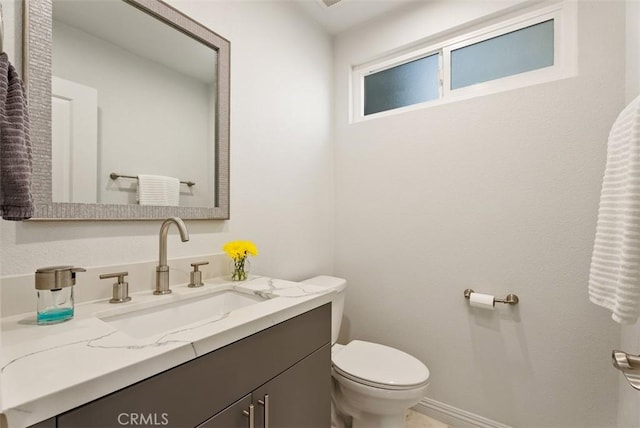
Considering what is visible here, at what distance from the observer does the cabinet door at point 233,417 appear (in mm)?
674

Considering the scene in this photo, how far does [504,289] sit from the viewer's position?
146 centimetres

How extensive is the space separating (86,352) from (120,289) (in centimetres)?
41

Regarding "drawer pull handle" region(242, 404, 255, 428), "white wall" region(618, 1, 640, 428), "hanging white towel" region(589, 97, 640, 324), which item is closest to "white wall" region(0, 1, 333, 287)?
"drawer pull handle" region(242, 404, 255, 428)

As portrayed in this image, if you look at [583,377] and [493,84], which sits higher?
[493,84]

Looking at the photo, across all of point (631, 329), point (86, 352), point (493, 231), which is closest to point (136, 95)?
point (86, 352)

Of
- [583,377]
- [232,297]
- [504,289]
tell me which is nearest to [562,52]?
[504,289]

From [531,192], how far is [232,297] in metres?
1.47

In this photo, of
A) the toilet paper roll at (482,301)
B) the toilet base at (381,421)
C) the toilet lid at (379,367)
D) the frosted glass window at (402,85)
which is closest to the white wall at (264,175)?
the frosted glass window at (402,85)

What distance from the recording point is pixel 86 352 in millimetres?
568

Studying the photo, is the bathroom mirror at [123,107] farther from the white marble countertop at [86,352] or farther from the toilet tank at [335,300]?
the toilet tank at [335,300]

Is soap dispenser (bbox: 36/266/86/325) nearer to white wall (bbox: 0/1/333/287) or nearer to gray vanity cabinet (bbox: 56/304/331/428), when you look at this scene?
white wall (bbox: 0/1/333/287)

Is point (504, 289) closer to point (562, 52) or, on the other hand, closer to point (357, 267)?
point (357, 267)

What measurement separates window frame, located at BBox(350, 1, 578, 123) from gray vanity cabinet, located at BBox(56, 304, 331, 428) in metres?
1.42

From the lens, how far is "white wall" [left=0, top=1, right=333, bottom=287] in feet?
2.97
